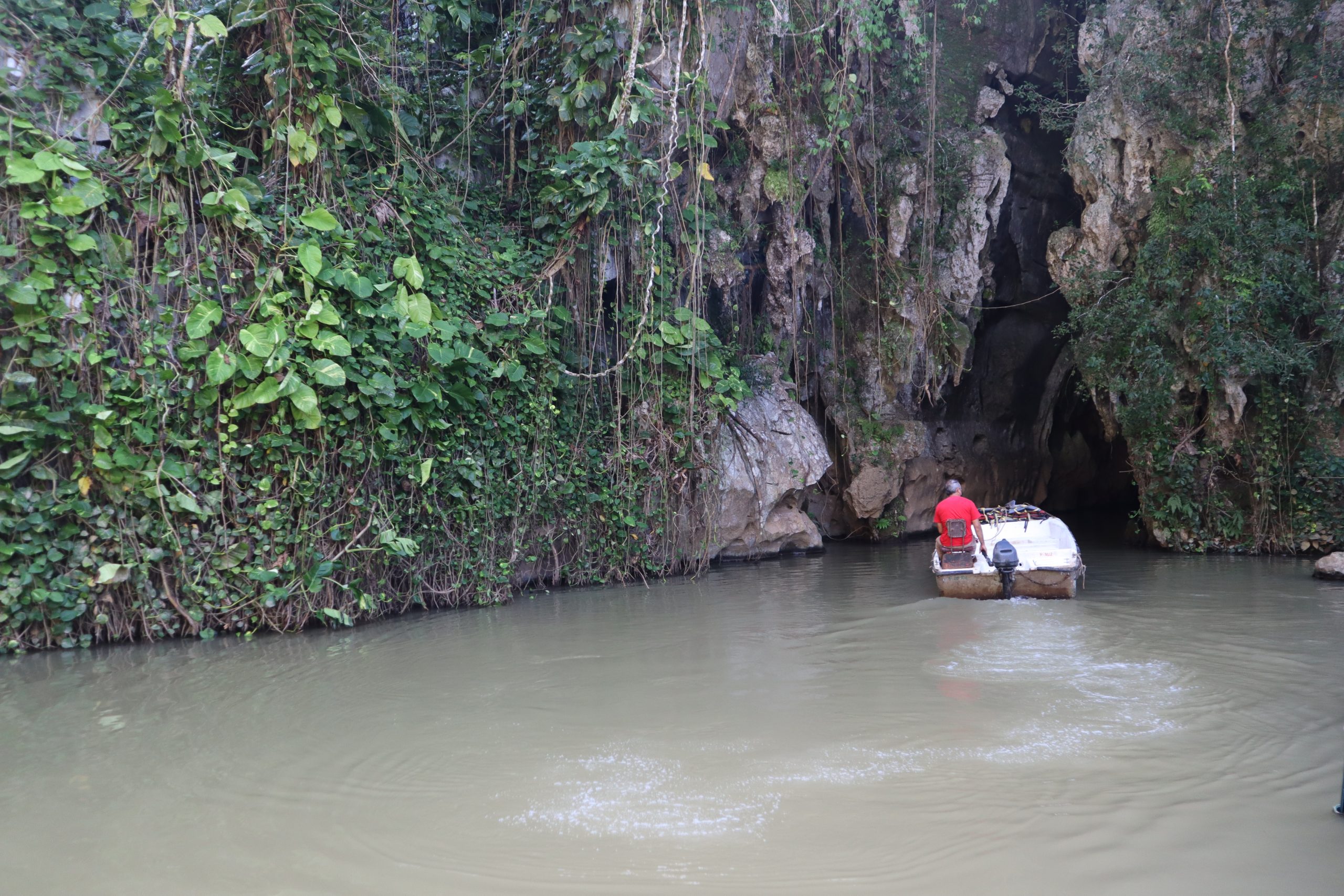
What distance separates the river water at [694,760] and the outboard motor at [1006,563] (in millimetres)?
745

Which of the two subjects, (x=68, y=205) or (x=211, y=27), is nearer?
(x=68, y=205)

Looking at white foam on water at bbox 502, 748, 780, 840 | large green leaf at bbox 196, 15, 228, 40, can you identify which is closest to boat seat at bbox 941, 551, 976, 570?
white foam on water at bbox 502, 748, 780, 840

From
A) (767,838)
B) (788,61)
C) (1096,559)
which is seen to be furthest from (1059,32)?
(767,838)

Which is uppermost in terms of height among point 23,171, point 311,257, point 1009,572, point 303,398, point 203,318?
point 23,171

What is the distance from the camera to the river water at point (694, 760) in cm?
292

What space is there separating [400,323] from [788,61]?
656 centimetres

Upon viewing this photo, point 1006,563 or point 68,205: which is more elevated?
point 68,205

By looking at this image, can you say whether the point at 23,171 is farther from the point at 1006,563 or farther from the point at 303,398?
the point at 1006,563

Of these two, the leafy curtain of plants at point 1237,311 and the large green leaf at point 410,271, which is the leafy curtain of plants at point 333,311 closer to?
the large green leaf at point 410,271

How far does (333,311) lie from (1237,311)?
365 inches

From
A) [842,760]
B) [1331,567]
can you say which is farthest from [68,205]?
[1331,567]

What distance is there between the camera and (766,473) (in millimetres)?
11016

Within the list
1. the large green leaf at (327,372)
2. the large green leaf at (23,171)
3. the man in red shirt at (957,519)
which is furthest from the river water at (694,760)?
the large green leaf at (23,171)

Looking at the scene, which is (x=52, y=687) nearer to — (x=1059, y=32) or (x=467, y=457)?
(x=467, y=457)
